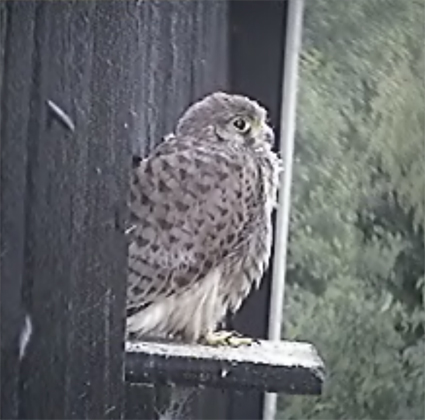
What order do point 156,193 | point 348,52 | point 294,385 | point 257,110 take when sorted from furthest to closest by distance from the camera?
point 348,52
point 257,110
point 156,193
point 294,385

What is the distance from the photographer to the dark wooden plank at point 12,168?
41cm

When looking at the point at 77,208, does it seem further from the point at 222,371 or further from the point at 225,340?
the point at 225,340

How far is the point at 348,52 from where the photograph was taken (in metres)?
1.07

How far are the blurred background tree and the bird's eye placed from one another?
5.0 inches

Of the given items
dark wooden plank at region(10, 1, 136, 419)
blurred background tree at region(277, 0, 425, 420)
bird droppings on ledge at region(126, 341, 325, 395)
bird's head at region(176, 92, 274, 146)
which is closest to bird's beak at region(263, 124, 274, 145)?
bird's head at region(176, 92, 274, 146)

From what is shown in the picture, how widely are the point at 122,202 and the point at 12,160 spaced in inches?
2.8

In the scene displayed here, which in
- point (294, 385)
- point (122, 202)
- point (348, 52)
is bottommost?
point (294, 385)

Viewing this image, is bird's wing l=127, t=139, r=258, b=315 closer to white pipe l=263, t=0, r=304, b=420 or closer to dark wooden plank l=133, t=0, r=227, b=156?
dark wooden plank l=133, t=0, r=227, b=156

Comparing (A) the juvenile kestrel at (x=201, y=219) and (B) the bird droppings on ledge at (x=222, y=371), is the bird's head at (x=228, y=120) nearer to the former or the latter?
(A) the juvenile kestrel at (x=201, y=219)

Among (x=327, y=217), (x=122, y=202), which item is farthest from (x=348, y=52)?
(x=122, y=202)

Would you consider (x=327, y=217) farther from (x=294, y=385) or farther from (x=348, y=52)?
(x=294, y=385)

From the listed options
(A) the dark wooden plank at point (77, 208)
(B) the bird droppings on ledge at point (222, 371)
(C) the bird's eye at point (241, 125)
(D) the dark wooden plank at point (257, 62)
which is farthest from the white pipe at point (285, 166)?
(A) the dark wooden plank at point (77, 208)

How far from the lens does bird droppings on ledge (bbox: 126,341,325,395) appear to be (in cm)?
62

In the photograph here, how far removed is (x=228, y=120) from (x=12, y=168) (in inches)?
20.0
